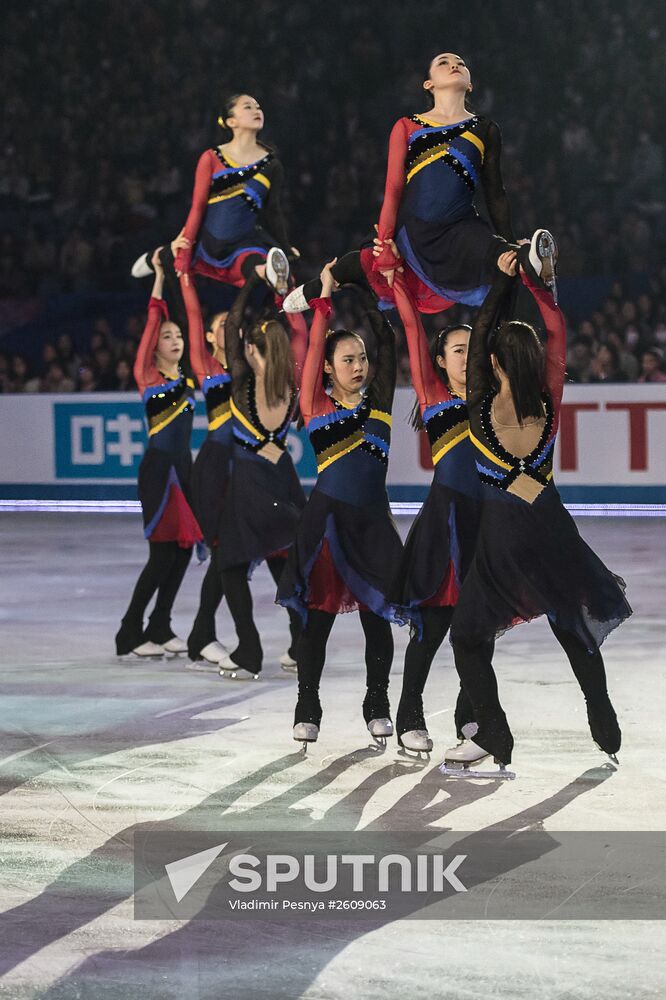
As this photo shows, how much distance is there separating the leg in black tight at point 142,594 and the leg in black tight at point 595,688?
2.60 metres

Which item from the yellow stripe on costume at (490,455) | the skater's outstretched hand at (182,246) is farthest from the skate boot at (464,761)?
the skater's outstretched hand at (182,246)

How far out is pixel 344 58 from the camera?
1717 centimetres

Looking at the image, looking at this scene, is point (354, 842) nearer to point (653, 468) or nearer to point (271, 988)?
point (271, 988)

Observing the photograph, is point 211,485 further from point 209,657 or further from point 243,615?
point 209,657

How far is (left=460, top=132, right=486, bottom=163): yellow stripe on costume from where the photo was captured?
16.6 feet

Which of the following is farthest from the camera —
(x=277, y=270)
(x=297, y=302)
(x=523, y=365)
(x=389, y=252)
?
(x=277, y=270)

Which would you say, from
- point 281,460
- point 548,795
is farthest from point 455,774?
point 281,460

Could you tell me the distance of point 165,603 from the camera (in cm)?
677

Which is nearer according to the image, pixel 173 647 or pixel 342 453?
pixel 342 453

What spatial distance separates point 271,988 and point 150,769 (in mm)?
1815

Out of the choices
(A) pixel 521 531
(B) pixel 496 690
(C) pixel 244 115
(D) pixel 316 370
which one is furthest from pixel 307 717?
(C) pixel 244 115

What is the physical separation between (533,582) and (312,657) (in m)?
0.91

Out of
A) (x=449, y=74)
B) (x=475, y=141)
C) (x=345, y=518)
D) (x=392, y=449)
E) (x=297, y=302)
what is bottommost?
(x=392, y=449)

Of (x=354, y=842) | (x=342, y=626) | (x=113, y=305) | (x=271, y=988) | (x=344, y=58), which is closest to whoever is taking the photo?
(x=271, y=988)
